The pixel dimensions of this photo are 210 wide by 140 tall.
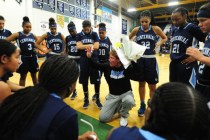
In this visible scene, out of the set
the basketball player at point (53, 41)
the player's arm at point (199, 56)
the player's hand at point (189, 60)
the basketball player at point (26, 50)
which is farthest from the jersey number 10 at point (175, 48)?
the basketball player at point (26, 50)

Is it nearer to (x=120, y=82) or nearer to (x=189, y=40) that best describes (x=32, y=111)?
(x=120, y=82)

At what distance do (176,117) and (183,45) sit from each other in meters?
2.67

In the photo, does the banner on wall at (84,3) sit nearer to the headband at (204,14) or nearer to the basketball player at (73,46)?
the basketball player at (73,46)

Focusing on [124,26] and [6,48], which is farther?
Answer: [124,26]

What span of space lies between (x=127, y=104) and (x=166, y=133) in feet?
8.24

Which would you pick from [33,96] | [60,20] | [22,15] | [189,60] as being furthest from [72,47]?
[60,20]

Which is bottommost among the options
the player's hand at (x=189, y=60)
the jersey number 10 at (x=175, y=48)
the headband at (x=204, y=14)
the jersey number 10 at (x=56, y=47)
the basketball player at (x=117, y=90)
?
the basketball player at (x=117, y=90)

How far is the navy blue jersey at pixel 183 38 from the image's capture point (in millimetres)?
3182

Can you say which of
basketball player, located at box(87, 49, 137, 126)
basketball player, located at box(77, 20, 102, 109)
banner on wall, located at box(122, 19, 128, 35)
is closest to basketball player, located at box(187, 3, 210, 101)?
basketball player, located at box(87, 49, 137, 126)

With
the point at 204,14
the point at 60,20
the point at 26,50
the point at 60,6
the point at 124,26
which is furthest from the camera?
the point at 124,26

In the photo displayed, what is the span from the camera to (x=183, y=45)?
10.7 ft

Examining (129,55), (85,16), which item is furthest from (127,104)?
(85,16)

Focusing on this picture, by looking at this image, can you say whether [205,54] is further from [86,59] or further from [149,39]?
[86,59]

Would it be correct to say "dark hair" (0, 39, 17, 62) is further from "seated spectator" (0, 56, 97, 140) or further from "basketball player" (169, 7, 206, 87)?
"basketball player" (169, 7, 206, 87)
